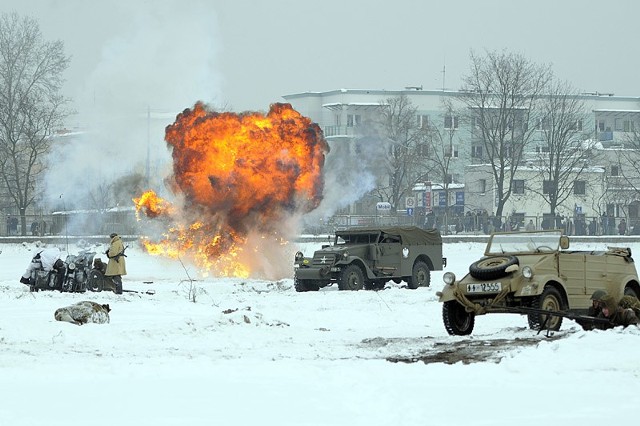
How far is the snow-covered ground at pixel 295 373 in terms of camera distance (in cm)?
986

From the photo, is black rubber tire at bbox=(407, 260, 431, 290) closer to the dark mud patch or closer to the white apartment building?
the dark mud patch

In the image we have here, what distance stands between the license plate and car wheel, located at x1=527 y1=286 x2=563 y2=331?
0.58 m

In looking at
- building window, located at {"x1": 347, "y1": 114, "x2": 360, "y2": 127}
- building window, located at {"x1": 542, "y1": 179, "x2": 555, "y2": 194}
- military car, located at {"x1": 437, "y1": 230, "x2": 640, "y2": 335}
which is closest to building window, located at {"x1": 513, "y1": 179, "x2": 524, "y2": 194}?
building window, located at {"x1": 542, "y1": 179, "x2": 555, "y2": 194}

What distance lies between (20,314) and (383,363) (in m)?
9.09

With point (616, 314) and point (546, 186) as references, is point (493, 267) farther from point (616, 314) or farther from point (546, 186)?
point (546, 186)

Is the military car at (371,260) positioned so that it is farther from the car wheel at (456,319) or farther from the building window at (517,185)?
the building window at (517,185)

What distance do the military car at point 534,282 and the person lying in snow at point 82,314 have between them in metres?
5.72

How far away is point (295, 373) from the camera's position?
12.2 metres

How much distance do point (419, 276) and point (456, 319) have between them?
13187mm

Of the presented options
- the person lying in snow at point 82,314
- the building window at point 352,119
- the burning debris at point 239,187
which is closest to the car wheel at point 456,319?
the person lying in snow at point 82,314

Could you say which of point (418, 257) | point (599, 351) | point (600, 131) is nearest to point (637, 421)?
point (599, 351)

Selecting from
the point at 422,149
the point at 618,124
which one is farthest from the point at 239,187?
the point at 618,124

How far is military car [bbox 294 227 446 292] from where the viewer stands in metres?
28.5

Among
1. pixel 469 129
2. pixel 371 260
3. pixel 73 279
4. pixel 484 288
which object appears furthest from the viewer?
pixel 469 129
